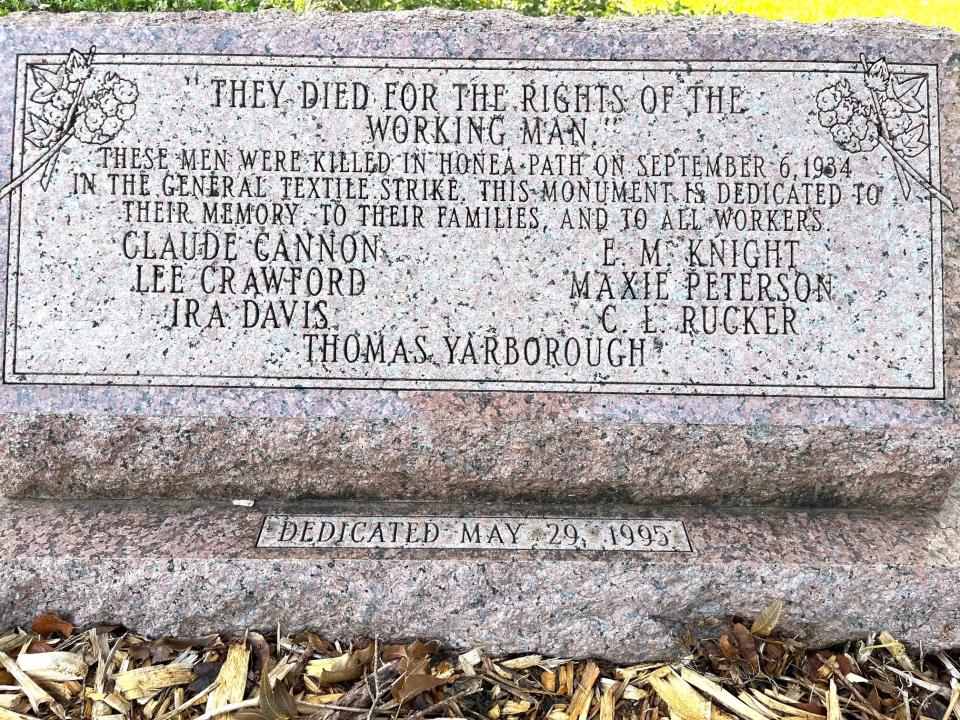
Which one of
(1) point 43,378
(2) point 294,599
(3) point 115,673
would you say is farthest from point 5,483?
(2) point 294,599

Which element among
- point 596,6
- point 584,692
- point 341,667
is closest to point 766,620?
point 584,692

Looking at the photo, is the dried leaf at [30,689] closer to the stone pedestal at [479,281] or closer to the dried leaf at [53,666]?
the dried leaf at [53,666]

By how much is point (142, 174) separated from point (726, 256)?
2320 millimetres

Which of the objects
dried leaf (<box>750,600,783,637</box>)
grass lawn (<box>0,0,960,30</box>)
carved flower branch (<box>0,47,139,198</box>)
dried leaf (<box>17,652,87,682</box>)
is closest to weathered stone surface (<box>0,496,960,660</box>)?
dried leaf (<box>750,600,783,637</box>)

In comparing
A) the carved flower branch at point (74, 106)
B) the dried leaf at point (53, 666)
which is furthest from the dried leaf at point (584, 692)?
the carved flower branch at point (74, 106)

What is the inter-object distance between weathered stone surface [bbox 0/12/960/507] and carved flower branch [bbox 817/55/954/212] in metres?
0.04

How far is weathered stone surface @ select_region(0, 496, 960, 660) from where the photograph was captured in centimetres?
254

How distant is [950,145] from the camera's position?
9.38ft

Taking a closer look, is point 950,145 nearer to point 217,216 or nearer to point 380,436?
point 380,436

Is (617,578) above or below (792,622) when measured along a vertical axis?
above

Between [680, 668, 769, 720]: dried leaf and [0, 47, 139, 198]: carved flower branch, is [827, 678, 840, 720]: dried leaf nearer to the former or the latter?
[680, 668, 769, 720]: dried leaf

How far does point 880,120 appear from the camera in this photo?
2.86m

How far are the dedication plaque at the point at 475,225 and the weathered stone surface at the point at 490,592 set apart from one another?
65cm

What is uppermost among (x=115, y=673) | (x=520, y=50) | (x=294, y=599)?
(x=520, y=50)
